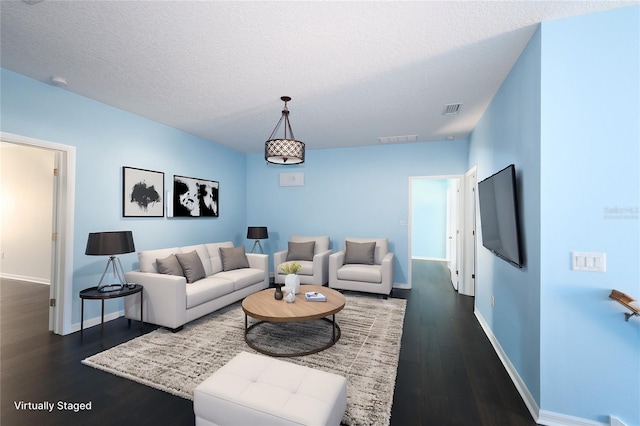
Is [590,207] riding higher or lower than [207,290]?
higher

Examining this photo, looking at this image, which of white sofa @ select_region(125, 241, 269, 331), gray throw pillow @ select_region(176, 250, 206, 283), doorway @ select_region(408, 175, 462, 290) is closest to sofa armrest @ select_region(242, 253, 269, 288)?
white sofa @ select_region(125, 241, 269, 331)

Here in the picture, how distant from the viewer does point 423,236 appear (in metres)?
8.53

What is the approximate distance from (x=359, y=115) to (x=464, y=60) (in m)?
1.54

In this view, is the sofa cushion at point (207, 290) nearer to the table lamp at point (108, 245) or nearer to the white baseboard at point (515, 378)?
the table lamp at point (108, 245)

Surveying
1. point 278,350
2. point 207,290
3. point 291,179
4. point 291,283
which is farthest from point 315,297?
point 291,179

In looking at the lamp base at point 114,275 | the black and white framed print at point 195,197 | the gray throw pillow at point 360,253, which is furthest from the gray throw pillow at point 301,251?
the lamp base at point 114,275

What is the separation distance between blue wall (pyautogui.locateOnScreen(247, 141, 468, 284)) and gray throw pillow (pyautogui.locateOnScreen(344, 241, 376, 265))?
57 cm

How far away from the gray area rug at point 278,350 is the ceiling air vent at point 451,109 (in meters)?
2.75

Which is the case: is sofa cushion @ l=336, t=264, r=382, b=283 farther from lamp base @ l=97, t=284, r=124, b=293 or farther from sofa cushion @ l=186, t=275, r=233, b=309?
lamp base @ l=97, t=284, r=124, b=293

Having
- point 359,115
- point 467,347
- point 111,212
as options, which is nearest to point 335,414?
point 467,347

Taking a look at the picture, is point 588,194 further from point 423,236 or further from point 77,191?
point 423,236

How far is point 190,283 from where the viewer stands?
11.9 ft

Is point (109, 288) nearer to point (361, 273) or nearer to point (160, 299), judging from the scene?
point (160, 299)

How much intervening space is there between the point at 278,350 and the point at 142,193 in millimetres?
2933
